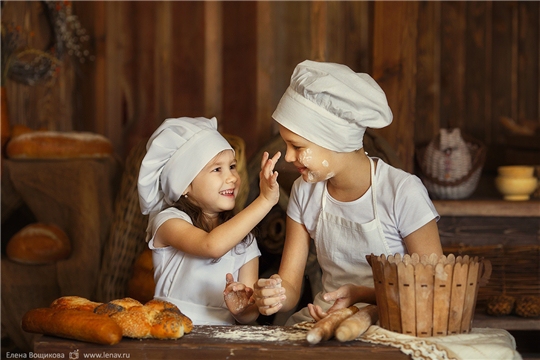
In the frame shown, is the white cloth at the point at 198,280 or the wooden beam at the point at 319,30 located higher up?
the wooden beam at the point at 319,30

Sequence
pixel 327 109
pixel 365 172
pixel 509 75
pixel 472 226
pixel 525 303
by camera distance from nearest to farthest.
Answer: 1. pixel 327 109
2. pixel 365 172
3. pixel 525 303
4. pixel 472 226
5. pixel 509 75

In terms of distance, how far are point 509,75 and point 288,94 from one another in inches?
146

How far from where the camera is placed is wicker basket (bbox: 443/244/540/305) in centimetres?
305

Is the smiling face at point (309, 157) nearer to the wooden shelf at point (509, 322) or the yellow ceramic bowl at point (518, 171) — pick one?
the wooden shelf at point (509, 322)

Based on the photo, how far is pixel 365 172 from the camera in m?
2.03

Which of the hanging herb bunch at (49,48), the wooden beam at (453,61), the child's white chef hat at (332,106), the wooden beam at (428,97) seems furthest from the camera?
the wooden beam at (453,61)

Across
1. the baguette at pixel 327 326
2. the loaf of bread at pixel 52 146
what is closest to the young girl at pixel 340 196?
the baguette at pixel 327 326

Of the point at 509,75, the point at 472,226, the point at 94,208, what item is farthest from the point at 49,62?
the point at 509,75

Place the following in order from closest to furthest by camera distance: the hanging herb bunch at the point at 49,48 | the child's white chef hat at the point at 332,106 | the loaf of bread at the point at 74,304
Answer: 1. the loaf of bread at the point at 74,304
2. the child's white chef hat at the point at 332,106
3. the hanging herb bunch at the point at 49,48

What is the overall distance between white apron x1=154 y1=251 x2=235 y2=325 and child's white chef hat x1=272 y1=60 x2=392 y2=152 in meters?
0.61

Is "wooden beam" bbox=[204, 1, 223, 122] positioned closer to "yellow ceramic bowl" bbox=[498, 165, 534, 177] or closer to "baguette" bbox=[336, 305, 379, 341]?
"yellow ceramic bowl" bbox=[498, 165, 534, 177]

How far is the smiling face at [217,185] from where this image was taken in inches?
82.8

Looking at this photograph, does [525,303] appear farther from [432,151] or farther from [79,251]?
[79,251]

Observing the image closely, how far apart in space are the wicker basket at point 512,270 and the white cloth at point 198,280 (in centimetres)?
136
